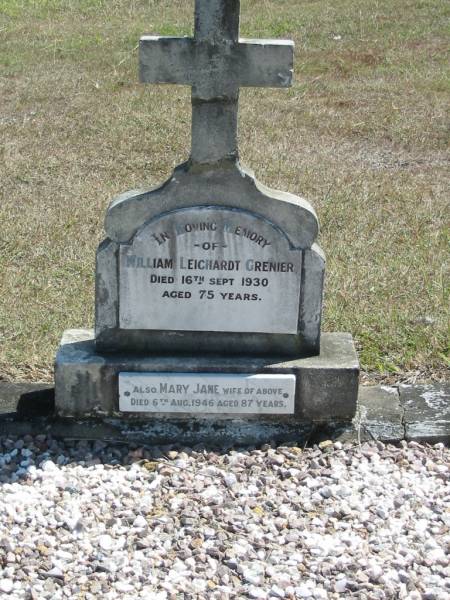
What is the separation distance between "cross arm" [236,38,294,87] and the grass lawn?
1.90 metres

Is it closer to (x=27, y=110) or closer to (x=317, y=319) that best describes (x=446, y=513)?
(x=317, y=319)

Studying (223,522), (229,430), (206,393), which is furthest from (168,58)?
(223,522)

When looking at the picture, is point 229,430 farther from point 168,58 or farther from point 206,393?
point 168,58

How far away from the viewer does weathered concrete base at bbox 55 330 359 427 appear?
4.62 metres

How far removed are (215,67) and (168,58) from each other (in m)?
0.22

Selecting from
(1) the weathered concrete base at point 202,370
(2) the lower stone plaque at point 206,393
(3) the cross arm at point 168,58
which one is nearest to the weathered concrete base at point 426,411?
(1) the weathered concrete base at point 202,370

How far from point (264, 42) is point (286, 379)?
5.08 feet

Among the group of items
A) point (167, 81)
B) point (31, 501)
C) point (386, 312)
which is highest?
point (167, 81)

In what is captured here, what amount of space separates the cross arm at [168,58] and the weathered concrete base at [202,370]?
1312 millimetres

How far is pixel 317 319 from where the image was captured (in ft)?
15.4

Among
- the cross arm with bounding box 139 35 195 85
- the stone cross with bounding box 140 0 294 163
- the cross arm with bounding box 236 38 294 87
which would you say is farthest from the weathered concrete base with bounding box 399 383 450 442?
the cross arm with bounding box 139 35 195 85

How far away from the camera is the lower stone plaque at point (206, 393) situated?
15.1 feet

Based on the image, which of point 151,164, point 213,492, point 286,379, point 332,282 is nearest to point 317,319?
point 286,379

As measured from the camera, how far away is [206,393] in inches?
182
